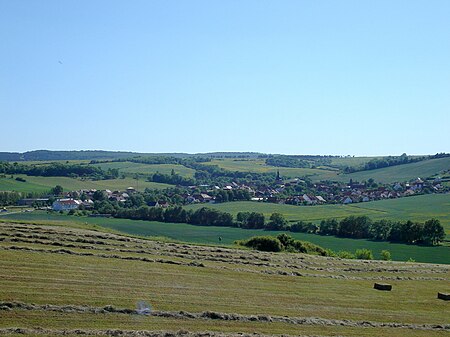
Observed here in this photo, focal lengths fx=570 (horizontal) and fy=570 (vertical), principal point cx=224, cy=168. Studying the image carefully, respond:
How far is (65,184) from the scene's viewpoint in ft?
483

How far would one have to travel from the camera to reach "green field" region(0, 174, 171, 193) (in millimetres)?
127231

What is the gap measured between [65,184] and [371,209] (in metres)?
76.6

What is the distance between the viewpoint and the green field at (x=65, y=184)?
12723cm

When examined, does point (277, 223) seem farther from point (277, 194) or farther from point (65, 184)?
point (65, 184)

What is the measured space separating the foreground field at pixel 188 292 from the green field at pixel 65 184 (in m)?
86.0

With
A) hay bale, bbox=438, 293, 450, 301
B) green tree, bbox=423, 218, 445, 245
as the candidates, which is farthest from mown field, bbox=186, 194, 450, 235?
hay bale, bbox=438, 293, 450, 301

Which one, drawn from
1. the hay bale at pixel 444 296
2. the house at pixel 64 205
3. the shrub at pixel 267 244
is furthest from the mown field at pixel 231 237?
the hay bale at pixel 444 296

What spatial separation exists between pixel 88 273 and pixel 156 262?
732 centimetres

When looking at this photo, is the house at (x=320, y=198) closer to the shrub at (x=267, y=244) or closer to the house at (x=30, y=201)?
the house at (x=30, y=201)

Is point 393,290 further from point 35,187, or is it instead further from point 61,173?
point 61,173

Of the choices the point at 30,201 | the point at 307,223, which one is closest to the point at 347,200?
the point at 307,223

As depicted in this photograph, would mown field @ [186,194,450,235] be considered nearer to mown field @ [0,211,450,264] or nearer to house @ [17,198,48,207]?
mown field @ [0,211,450,264]

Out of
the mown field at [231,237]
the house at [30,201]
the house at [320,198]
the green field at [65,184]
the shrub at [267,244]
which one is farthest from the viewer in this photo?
the house at [320,198]

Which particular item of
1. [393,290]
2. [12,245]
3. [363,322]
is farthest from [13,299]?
[393,290]
